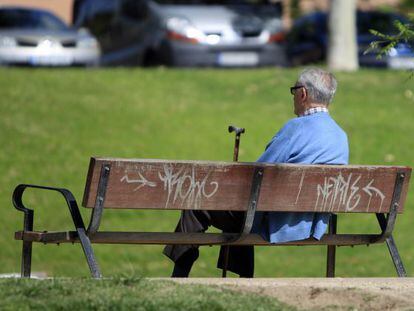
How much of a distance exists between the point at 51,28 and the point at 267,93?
4619 mm

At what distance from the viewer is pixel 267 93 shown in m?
18.8

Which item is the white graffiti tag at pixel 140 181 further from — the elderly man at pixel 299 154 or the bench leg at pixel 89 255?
the elderly man at pixel 299 154

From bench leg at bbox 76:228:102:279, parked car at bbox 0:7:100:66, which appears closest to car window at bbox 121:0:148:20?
parked car at bbox 0:7:100:66

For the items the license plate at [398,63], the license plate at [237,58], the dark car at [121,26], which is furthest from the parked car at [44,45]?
the license plate at [398,63]

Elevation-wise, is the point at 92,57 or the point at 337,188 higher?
the point at 92,57

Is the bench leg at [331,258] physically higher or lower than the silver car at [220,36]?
lower

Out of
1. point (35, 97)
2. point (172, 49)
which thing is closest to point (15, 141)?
point (35, 97)

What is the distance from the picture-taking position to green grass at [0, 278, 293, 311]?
5699mm

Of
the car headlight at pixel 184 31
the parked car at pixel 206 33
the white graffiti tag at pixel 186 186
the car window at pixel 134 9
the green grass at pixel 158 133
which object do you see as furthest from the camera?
the car window at pixel 134 9

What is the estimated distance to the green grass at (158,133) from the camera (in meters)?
13.6

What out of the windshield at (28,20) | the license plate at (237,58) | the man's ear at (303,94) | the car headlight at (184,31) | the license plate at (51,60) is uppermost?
the windshield at (28,20)

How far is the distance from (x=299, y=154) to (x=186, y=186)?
744 mm

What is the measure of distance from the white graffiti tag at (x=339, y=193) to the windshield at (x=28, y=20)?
1462 centimetres

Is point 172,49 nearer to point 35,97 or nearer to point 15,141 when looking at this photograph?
point 35,97
